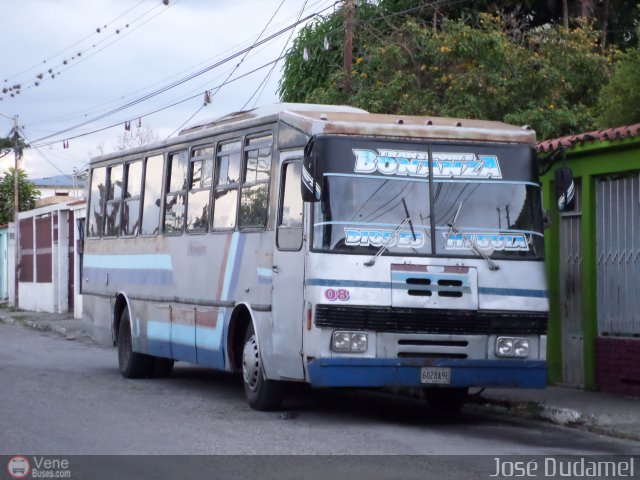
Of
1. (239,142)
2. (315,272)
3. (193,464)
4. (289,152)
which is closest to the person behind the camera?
(193,464)

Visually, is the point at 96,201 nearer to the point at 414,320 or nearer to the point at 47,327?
the point at 414,320

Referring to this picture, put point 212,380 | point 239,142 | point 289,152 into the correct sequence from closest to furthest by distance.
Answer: point 289,152
point 239,142
point 212,380

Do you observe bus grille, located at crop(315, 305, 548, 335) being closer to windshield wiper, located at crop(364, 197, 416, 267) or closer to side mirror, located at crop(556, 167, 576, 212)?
windshield wiper, located at crop(364, 197, 416, 267)

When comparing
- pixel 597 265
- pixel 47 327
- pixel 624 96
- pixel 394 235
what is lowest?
pixel 47 327

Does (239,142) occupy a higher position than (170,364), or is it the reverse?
(239,142)

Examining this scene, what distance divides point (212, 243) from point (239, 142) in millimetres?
1262

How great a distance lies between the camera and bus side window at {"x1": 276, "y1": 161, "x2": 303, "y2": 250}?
477 inches

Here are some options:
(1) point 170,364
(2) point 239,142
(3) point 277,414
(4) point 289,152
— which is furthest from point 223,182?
(1) point 170,364

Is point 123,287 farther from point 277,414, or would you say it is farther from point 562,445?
point 562,445

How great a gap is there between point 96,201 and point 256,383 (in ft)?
24.3

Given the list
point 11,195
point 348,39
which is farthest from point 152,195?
point 11,195

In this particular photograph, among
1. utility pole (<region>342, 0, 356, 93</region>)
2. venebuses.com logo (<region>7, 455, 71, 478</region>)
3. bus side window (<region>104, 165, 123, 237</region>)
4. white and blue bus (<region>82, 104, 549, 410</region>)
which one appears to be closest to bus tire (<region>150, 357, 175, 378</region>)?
bus side window (<region>104, 165, 123, 237</region>)

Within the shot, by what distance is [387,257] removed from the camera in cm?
1162

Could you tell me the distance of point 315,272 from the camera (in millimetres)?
11594
